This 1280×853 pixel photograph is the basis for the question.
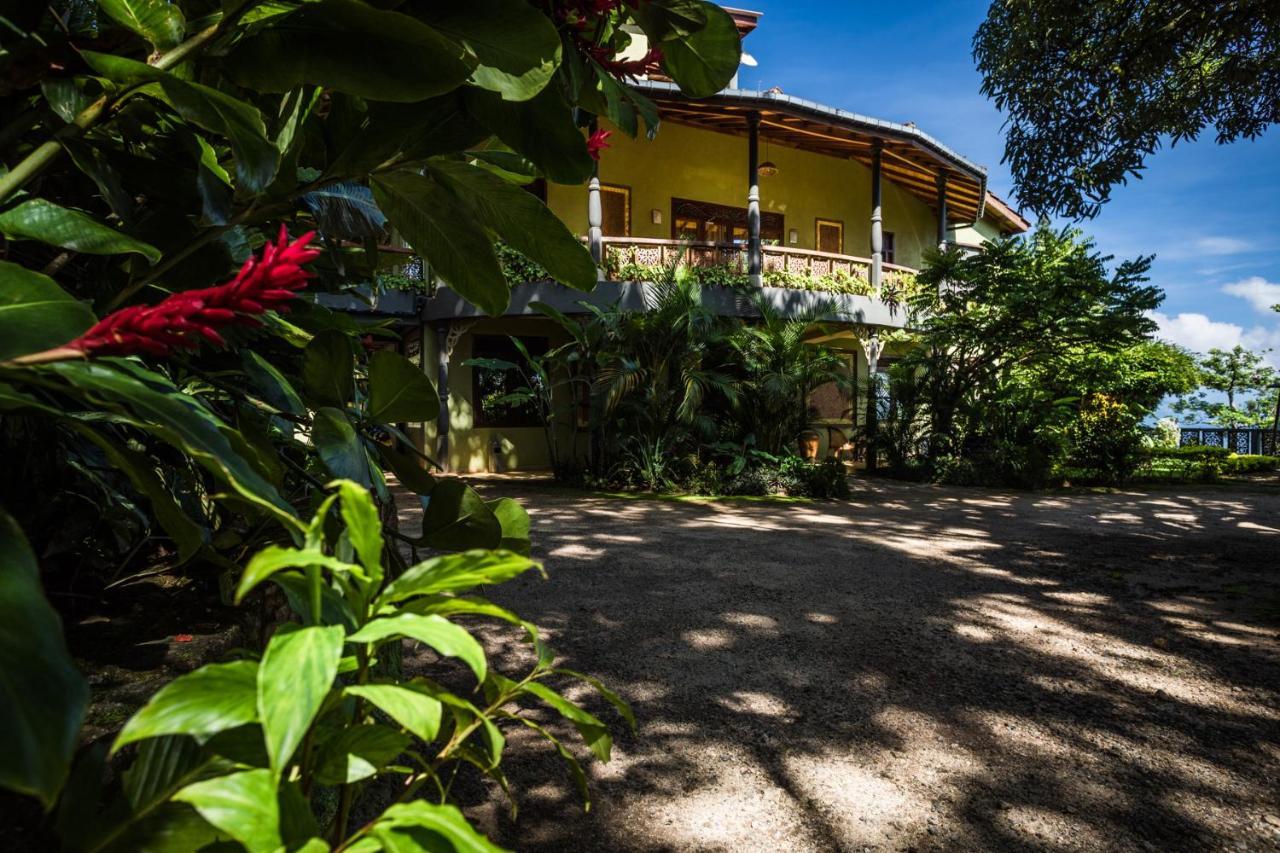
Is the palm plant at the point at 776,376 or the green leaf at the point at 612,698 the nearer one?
the green leaf at the point at 612,698

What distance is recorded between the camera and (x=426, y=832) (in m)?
0.49

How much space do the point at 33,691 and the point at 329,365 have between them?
55 cm

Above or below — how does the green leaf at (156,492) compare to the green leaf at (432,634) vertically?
above

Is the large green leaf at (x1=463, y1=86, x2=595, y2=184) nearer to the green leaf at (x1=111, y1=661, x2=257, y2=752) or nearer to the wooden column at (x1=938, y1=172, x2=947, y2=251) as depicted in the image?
the green leaf at (x1=111, y1=661, x2=257, y2=752)

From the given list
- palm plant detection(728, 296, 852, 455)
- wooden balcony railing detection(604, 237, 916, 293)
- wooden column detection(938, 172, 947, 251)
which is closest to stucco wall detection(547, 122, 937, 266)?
wooden balcony railing detection(604, 237, 916, 293)

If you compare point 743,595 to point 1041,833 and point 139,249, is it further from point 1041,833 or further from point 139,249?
point 139,249

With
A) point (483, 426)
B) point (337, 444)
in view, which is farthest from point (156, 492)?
point (483, 426)

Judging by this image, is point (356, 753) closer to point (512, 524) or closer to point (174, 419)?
point (174, 419)

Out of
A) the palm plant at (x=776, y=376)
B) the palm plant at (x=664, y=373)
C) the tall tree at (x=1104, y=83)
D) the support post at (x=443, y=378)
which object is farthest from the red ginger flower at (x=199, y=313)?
the support post at (x=443, y=378)

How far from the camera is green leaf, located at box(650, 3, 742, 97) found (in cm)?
102

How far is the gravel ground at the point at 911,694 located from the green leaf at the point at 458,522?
1615 mm

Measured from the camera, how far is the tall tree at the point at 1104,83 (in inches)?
272

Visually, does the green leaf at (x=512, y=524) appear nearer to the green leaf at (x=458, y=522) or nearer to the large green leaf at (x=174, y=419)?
the green leaf at (x=458, y=522)

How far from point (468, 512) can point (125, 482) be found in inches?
53.5
